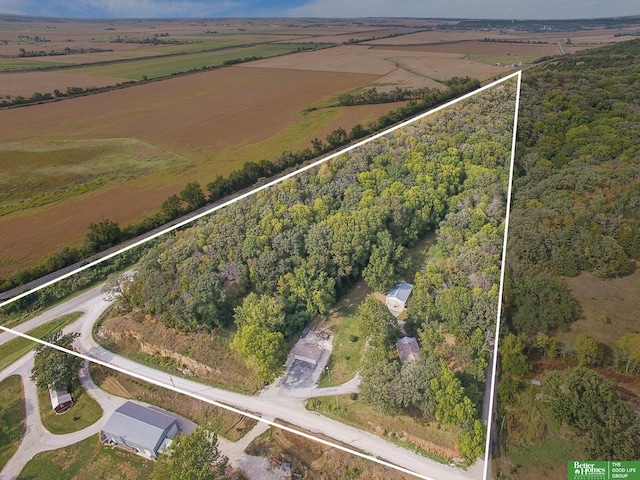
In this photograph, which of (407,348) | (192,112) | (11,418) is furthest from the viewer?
(192,112)

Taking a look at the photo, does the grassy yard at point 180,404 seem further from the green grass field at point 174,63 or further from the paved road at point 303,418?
the green grass field at point 174,63

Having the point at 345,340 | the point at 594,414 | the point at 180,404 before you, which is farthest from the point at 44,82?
the point at 594,414

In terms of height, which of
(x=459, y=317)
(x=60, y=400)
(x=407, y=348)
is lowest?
(x=60, y=400)

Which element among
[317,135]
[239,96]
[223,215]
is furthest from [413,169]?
Answer: [239,96]

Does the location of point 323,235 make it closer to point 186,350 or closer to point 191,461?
point 186,350

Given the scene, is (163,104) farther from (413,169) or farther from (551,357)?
(551,357)

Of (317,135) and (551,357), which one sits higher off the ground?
(317,135)
